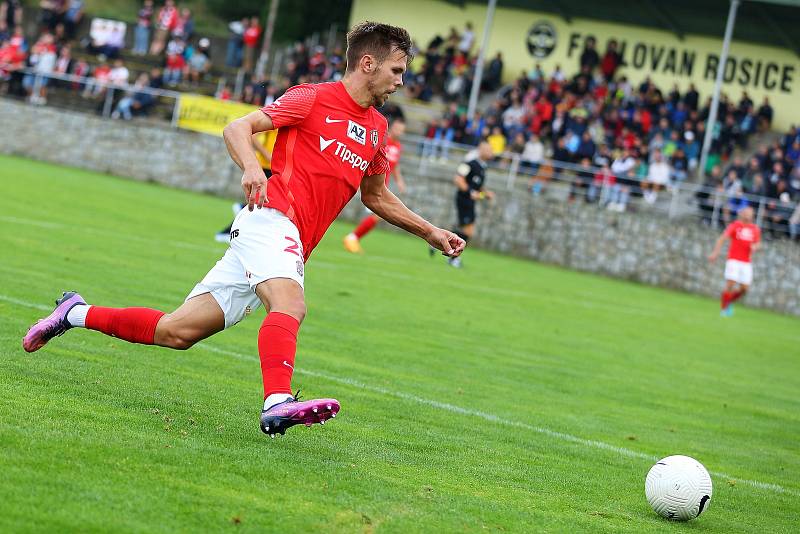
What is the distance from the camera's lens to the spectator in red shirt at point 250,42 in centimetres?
3991

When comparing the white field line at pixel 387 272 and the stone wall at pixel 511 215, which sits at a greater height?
the stone wall at pixel 511 215

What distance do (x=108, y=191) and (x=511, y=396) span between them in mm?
17780

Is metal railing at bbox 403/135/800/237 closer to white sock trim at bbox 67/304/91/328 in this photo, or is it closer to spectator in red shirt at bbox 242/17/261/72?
spectator in red shirt at bbox 242/17/261/72

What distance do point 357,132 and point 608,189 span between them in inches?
966

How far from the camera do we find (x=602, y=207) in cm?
2997

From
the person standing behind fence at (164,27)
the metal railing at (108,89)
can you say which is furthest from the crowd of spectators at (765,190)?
the person standing behind fence at (164,27)

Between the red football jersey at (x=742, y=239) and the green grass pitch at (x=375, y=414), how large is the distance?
6722 millimetres

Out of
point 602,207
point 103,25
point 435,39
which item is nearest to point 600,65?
point 435,39

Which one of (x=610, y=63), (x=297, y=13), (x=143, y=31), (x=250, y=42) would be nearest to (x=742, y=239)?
(x=610, y=63)

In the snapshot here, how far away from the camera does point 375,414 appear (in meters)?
7.52

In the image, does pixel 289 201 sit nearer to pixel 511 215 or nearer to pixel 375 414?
pixel 375 414

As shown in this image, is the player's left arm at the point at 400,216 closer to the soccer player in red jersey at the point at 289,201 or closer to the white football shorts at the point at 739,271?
the soccer player in red jersey at the point at 289,201

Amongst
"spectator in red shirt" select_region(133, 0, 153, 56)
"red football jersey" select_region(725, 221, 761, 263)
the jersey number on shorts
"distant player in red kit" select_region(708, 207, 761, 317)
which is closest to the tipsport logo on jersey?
the jersey number on shorts

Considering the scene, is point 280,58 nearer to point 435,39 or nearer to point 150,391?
point 435,39
